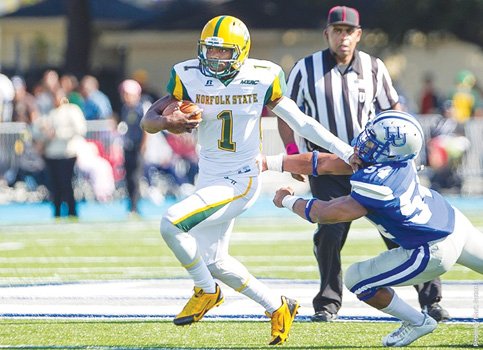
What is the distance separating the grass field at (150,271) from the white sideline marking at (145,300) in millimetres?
326

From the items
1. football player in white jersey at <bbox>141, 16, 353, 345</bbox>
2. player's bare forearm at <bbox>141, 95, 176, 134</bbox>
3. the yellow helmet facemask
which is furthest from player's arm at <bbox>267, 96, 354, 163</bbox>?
player's bare forearm at <bbox>141, 95, 176, 134</bbox>

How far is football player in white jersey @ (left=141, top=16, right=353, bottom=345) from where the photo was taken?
6258 mm

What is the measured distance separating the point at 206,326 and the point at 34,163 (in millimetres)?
11491

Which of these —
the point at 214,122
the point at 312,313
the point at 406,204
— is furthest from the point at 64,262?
the point at 406,204

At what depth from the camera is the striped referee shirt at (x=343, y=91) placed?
7.47 m

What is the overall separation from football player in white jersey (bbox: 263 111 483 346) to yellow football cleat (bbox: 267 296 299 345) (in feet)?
1.52

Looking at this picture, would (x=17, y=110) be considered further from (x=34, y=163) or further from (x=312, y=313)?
(x=312, y=313)

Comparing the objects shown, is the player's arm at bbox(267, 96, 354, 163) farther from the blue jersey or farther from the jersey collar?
the jersey collar

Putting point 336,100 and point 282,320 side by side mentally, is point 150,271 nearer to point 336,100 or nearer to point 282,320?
point 336,100

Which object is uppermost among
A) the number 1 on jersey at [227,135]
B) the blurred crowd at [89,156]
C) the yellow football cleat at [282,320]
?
the number 1 on jersey at [227,135]

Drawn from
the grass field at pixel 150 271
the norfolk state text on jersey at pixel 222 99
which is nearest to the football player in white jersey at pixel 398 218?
the grass field at pixel 150 271

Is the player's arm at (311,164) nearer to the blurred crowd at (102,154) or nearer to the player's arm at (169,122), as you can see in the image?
the player's arm at (169,122)

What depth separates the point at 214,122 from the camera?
21.1 feet

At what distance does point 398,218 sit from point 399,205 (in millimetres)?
66
